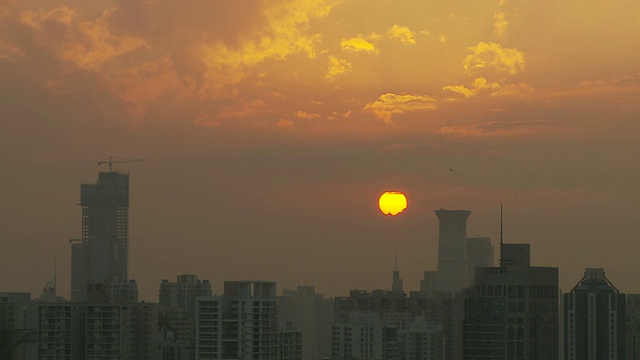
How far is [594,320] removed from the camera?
4716cm

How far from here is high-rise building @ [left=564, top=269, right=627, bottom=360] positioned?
153 ft

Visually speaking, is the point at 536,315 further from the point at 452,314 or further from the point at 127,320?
the point at 127,320

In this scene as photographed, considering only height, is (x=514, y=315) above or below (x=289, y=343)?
above

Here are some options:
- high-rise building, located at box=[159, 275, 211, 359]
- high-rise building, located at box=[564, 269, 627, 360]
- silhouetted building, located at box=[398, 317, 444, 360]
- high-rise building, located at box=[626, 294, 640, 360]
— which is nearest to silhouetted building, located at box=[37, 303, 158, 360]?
high-rise building, located at box=[159, 275, 211, 359]

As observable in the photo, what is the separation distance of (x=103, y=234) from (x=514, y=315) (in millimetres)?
56608

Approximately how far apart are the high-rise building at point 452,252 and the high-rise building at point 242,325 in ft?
50.7

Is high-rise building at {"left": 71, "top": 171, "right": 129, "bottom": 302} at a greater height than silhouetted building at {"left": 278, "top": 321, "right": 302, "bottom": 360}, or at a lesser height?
greater

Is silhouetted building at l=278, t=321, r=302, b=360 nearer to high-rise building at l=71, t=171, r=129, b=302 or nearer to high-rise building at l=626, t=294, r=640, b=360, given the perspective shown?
high-rise building at l=626, t=294, r=640, b=360

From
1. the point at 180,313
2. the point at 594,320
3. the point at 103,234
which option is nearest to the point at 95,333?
the point at 180,313

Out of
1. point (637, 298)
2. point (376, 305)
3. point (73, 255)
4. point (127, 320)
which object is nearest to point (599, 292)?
point (637, 298)

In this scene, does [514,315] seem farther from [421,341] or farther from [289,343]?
[289,343]

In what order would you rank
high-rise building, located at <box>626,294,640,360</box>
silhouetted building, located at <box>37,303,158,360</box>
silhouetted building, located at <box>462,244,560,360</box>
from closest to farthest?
1. silhouetted building, located at <box>462,244,560,360</box>
2. silhouetted building, located at <box>37,303,158,360</box>
3. high-rise building, located at <box>626,294,640,360</box>

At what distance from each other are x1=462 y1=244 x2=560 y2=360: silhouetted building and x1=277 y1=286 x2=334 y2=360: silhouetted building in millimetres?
5564

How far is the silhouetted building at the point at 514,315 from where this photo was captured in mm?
44438
